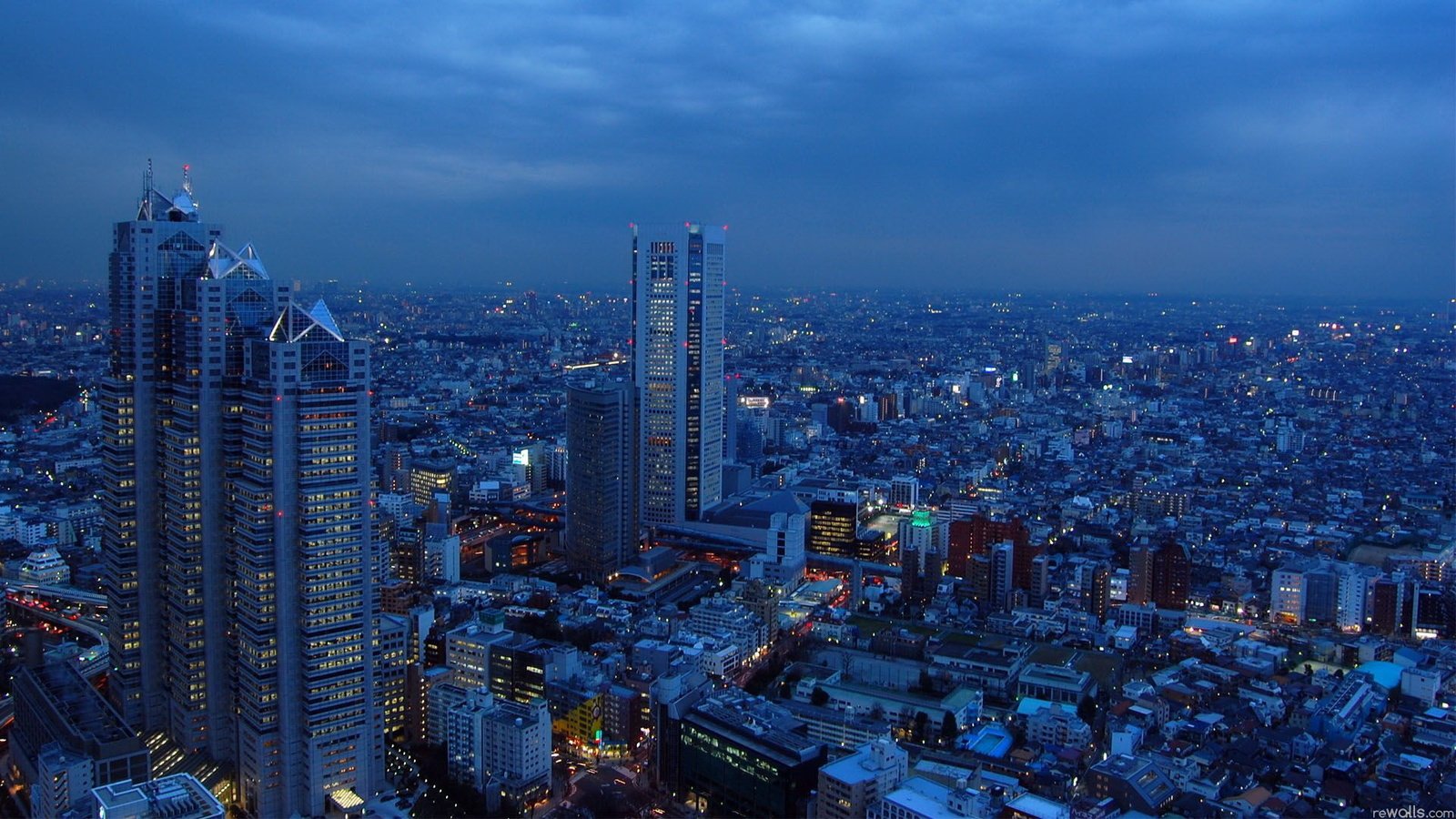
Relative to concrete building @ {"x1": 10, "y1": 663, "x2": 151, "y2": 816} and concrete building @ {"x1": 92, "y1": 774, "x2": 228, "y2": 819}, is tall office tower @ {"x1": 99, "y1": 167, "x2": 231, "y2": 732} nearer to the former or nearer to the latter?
concrete building @ {"x1": 10, "y1": 663, "x2": 151, "y2": 816}

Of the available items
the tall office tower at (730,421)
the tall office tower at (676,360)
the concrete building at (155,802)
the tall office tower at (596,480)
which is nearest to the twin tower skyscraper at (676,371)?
the tall office tower at (676,360)

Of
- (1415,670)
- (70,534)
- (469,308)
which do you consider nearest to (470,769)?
(1415,670)

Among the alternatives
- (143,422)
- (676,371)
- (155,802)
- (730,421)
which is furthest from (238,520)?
(730,421)

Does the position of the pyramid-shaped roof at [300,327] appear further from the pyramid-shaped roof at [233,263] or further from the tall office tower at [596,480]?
the tall office tower at [596,480]

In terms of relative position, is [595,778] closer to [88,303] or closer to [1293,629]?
[1293,629]

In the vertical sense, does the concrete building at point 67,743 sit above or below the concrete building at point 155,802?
below

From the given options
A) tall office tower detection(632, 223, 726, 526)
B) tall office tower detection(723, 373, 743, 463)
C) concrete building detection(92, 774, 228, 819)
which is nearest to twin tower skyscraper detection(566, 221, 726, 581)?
tall office tower detection(632, 223, 726, 526)
